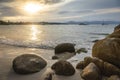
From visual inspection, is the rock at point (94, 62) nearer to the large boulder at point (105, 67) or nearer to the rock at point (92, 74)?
the large boulder at point (105, 67)

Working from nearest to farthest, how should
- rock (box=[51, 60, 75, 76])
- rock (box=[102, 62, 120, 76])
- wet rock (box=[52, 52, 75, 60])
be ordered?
1. rock (box=[102, 62, 120, 76])
2. rock (box=[51, 60, 75, 76])
3. wet rock (box=[52, 52, 75, 60])

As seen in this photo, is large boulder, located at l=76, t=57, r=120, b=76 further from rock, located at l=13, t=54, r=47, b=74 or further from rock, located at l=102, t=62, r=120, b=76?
rock, located at l=13, t=54, r=47, b=74

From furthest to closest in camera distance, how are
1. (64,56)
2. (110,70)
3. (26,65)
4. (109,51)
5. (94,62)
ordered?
(64,56) → (109,51) → (26,65) → (94,62) → (110,70)

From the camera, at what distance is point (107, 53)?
1043 centimetres

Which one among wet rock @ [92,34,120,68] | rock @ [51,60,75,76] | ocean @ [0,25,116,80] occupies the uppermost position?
wet rock @ [92,34,120,68]

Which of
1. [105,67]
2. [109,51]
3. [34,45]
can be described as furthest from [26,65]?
[34,45]

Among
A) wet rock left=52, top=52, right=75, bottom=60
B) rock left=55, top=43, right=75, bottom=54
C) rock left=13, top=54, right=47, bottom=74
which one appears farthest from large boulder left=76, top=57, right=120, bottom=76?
rock left=55, top=43, right=75, bottom=54

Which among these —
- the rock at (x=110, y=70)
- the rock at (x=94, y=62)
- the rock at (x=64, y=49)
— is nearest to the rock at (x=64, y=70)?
the rock at (x=94, y=62)

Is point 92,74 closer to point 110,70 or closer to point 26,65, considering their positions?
point 110,70


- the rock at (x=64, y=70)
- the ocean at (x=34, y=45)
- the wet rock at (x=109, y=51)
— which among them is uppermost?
the wet rock at (x=109, y=51)

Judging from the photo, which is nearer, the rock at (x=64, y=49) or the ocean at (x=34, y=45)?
the ocean at (x=34, y=45)

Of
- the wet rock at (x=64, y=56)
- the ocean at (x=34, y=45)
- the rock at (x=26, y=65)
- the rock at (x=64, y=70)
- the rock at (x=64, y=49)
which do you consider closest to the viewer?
the rock at (x=64, y=70)

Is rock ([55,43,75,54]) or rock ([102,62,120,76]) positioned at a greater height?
rock ([102,62,120,76])

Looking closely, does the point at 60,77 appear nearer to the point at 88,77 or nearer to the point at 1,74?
the point at 88,77
